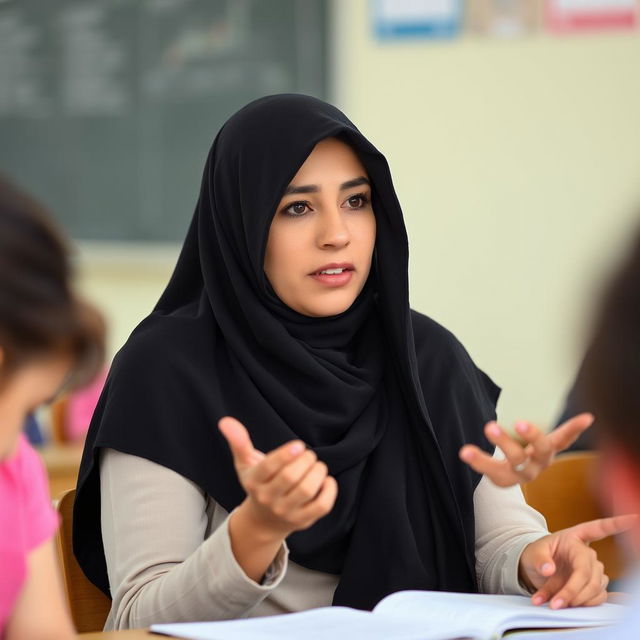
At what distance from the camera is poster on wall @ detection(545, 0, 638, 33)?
3.89m

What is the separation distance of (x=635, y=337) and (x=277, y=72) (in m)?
3.52

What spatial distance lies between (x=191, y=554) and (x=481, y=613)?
17.9 inches

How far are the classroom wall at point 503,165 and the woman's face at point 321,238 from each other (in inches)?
91.8

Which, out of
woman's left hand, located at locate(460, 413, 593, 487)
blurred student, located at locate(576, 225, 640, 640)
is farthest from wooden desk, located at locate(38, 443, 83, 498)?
blurred student, located at locate(576, 225, 640, 640)

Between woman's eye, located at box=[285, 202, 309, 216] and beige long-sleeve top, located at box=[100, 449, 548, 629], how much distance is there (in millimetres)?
419

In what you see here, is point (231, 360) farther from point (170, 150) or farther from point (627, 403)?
point (170, 150)

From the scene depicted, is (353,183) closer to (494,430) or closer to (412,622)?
(494,430)

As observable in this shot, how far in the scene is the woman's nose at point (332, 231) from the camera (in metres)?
1.72

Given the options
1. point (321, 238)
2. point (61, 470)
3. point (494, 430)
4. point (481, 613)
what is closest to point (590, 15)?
point (61, 470)

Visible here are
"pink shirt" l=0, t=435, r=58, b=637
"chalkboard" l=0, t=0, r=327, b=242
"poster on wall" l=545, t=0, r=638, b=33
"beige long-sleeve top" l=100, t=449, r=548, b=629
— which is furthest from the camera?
"chalkboard" l=0, t=0, r=327, b=242

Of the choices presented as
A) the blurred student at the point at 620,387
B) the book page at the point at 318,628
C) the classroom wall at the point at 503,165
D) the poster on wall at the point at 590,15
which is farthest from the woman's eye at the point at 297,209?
the poster on wall at the point at 590,15

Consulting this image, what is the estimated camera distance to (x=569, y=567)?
147 cm

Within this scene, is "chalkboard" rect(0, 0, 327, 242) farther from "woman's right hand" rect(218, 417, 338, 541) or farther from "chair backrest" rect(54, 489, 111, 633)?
"woman's right hand" rect(218, 417, 338, 541)

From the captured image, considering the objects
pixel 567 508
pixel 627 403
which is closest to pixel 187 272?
pixel 567 508
